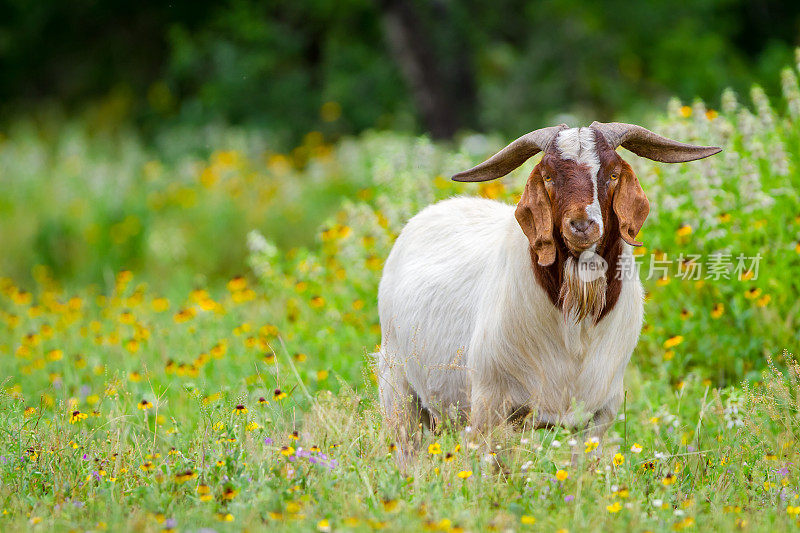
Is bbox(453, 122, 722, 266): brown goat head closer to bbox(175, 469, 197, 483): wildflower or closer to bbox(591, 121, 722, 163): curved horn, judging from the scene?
bbox(591, 121, 722, 163): curved horn

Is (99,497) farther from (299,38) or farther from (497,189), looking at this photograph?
(299,38)

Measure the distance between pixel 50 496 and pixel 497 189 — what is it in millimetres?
4130

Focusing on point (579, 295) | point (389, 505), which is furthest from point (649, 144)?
point (389, 505)

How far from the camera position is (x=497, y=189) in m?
7.03

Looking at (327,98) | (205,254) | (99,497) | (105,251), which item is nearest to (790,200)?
(99,497)

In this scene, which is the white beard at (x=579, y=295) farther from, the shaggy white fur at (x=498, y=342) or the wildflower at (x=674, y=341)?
the wildflower at (x=674, y=341)

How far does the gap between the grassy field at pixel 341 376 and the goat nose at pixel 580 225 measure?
32.7 inches

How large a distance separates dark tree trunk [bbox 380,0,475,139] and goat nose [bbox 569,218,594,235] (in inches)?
451

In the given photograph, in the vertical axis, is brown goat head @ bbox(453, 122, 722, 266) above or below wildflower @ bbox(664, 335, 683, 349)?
above

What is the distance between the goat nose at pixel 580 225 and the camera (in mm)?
3628

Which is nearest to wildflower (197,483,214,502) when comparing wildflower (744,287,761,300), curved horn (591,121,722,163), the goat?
the goat

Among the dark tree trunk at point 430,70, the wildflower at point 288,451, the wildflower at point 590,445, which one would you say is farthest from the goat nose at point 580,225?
the dark tree trunk at point 430,70

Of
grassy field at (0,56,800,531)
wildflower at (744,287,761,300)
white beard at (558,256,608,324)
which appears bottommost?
grassy field at (0,56,800,531)

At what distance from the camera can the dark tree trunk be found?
14617mm
